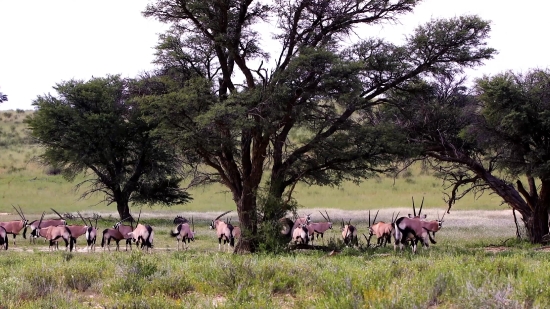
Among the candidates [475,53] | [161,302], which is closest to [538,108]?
[475,53]

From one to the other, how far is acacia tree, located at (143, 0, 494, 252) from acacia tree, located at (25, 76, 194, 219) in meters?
16.0

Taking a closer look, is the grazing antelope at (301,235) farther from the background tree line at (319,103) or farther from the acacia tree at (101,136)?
the acacia tree at (101,136)

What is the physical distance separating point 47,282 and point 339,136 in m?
11.3

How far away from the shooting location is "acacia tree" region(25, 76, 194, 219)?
35781mm

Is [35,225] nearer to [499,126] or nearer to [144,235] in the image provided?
[144,235]

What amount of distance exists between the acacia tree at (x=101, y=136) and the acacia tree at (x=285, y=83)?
15971 millimetres

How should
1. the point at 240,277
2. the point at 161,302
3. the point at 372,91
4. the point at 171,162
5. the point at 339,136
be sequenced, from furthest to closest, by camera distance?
the point at 171,162
the point at 372,91
the point at 339,136
the point at 240,277
the point at 161,302

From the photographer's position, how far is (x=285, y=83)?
1800 cm

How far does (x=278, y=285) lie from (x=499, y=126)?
1487cm

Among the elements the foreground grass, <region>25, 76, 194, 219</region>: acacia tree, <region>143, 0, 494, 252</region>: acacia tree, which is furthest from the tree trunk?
<region>25, 76, 194, 219</region>: acacia tree

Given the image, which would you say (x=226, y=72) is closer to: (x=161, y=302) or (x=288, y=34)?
(x=288, y=34)

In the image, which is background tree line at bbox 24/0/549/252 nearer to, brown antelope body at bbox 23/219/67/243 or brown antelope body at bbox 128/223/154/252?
brown antelope body at bbox 128/223/154/252

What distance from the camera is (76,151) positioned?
35.8 metres

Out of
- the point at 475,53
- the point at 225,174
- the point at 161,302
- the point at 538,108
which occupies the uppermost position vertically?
the point at 475,53
